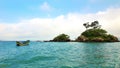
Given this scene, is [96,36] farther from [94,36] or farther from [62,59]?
[62,59]

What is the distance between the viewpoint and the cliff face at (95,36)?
15425cm

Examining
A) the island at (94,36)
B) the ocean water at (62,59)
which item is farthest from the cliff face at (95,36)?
the ocean water at (62,59)

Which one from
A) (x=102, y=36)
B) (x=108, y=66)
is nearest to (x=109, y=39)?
(x=102, y=36)

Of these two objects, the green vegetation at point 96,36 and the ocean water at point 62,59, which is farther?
the green vegetation at point 96,36

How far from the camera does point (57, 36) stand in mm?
179625

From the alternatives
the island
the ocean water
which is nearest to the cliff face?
the island

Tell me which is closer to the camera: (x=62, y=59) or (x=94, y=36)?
(x=62, y=59)

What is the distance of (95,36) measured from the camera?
15962 centimetres

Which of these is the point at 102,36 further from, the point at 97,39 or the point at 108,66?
the point at 108,66

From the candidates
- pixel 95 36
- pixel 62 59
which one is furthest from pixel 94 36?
pixel 62 59

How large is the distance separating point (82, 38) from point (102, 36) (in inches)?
633

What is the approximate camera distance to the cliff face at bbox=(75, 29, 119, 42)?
15425 centimetres

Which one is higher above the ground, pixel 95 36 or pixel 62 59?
pixel 95 36

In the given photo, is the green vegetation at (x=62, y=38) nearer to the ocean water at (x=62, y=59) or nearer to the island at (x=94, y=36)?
the island at (x=94, y=36)
